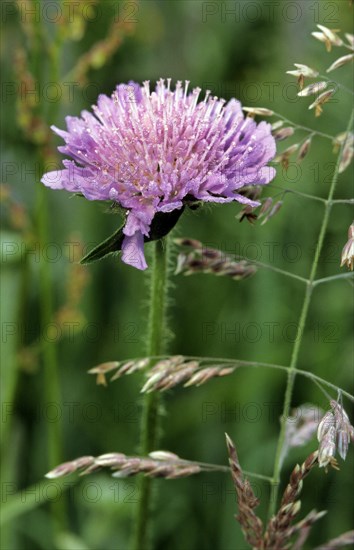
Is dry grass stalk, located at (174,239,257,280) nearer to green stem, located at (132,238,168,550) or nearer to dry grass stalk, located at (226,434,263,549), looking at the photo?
green stem, located at (132,238,168,550)

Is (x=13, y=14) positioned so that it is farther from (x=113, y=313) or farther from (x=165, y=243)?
(x=165, y=243)

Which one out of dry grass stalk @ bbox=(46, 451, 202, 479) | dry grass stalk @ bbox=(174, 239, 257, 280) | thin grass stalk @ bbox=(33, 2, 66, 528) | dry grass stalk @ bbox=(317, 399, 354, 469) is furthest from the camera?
thin grass stalk @ bbox=(33, 2, 66, 528)

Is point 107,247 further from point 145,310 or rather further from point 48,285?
point 145,310

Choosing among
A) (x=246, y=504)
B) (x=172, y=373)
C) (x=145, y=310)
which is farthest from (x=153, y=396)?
(x=145, y=310)

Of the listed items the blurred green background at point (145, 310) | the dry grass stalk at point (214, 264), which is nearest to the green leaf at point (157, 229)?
the dry grass stalk at point (214, 264)

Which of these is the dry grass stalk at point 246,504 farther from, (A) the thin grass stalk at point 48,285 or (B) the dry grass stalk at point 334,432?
(A) the thin grass stalk at point 48,285

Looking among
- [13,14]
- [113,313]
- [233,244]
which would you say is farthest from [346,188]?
[13,14]

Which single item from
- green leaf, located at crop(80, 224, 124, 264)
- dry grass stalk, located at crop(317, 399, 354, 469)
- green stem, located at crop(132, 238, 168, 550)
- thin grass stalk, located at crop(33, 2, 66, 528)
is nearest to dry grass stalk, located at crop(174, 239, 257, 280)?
green stem, located at crop(132, 238, 168, 550)
